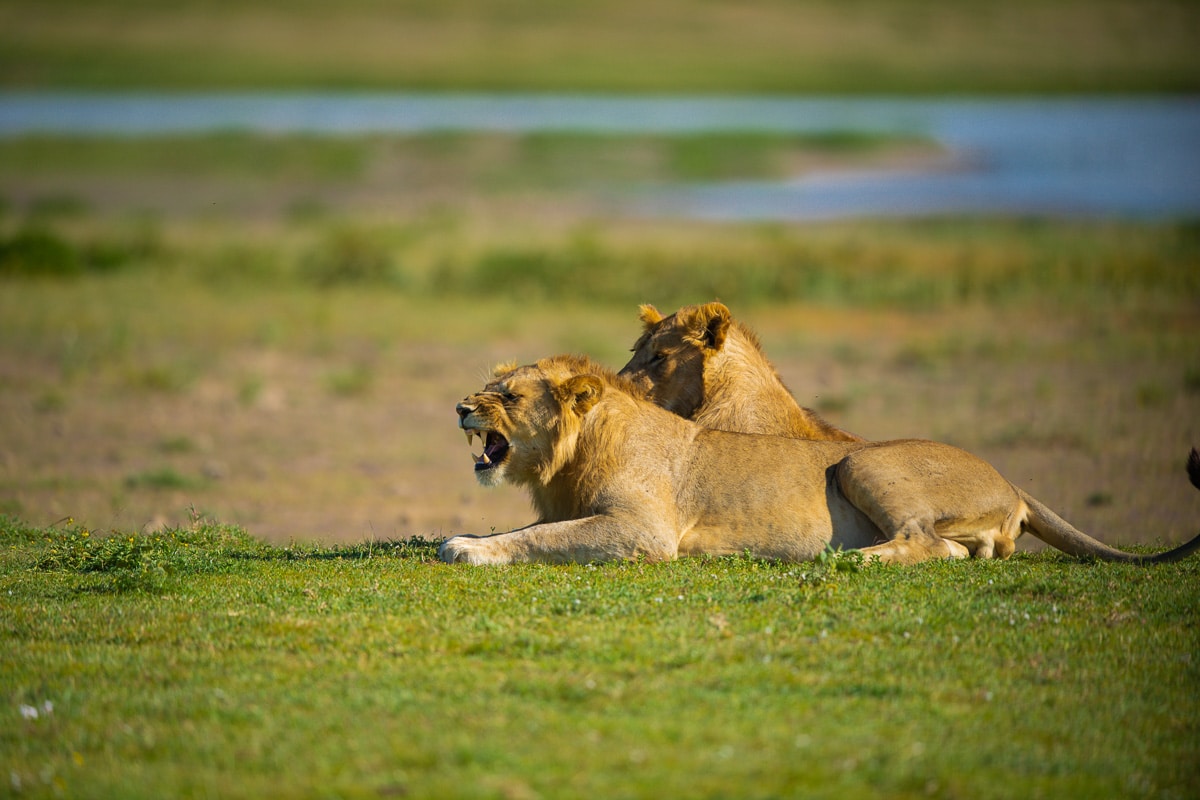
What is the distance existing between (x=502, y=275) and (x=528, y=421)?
23077 mm

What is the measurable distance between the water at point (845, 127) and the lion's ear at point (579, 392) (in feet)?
117

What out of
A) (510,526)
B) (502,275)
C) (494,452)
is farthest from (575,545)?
(502,275)

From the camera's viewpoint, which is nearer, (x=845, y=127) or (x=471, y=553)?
(x=471, y=553)

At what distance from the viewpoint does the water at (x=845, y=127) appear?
48.5m

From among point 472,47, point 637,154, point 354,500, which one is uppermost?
point 472,47

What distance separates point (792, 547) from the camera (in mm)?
9664

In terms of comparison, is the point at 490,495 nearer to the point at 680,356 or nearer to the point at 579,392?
the point at 680,356

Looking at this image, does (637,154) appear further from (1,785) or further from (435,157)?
(1,785)

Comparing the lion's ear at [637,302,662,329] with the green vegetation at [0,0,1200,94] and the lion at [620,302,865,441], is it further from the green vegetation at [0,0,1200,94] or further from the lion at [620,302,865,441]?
Answer: the green vegetation at [0,0,1200,94]

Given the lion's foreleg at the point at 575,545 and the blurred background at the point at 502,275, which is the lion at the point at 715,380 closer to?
the lion's foreleg at the point at 575,545

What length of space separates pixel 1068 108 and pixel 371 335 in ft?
231

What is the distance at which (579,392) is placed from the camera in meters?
9.70

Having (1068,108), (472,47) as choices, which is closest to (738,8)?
(472,47)

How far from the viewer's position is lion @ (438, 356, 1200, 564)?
954 centimetres
